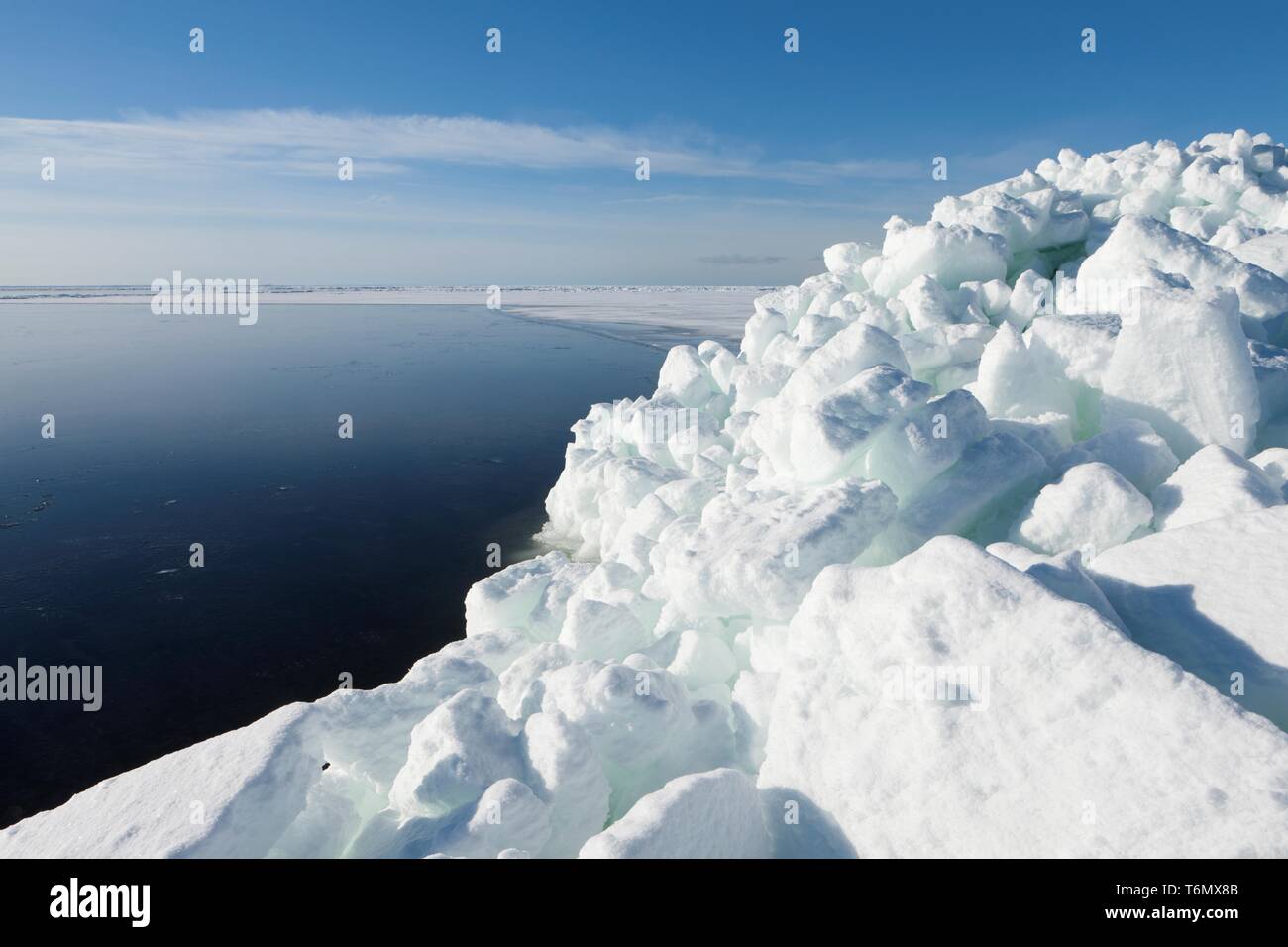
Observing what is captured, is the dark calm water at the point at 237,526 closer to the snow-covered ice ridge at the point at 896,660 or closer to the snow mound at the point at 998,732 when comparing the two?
the snow-covered ice ridge at the point at 896,660

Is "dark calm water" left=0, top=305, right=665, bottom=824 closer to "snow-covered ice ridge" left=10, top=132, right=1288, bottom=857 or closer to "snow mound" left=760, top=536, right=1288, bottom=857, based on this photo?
"snow-covered ice ridge" left=10, top=132, right=1288, bottom=857

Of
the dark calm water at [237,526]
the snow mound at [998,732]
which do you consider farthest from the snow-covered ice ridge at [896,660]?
the dark calm water at [237,526]

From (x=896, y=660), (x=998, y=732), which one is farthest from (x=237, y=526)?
(x=998, y=732)

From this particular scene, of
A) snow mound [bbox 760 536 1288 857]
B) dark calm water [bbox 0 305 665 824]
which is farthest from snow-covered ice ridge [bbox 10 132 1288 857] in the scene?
dark calm water [bbox 0 305 665 824]

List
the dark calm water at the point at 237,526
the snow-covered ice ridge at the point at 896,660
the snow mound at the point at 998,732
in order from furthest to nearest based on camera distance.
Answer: the dark calm water at the point at 237,526, the snow-covered ice ridge at the point at 896,660, the snow mound at the point at 998,732
